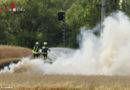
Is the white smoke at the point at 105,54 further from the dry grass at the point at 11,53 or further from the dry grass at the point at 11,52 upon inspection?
the dry grass at the point at 11,52

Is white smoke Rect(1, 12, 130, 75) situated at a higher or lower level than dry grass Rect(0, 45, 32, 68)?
higher

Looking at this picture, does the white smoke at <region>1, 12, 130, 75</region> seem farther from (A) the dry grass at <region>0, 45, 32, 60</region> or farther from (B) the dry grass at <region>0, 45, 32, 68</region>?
(A) the dry grass at <region>0, 45, 32, 60</region>

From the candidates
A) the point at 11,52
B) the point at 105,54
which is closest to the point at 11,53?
the point at 11,52

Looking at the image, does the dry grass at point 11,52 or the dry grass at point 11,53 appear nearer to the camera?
the dry grass at point 11,53

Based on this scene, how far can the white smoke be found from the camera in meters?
23.0

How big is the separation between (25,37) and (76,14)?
8.14 metres

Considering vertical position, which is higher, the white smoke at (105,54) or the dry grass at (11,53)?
the white smoke at (105,54)

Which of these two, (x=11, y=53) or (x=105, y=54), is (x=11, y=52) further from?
(x=105, y=54)

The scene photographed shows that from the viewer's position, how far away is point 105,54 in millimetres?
23734

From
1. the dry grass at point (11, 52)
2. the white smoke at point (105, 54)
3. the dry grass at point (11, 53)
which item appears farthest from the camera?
the dry grass at point (11, 52)

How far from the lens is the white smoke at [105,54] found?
23047 millimetres

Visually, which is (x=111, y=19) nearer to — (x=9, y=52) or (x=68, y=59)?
(x=68, y=59)

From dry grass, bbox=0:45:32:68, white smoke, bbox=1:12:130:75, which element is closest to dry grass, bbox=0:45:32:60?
dry grass, bbox=0:45:32:68

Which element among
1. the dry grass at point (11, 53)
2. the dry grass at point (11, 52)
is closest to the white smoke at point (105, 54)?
the dry grass at point (11, 53)
